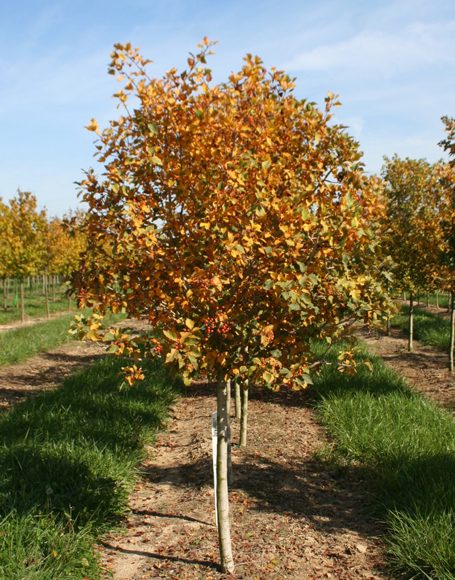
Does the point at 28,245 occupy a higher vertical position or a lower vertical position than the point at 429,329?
higher

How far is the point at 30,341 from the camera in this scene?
1409 centimetres

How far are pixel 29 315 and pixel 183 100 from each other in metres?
21.5

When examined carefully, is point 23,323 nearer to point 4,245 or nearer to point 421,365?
point 4,245

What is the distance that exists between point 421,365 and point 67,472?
885cm

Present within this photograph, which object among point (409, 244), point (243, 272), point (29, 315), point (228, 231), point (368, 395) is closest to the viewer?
point (228, 231)

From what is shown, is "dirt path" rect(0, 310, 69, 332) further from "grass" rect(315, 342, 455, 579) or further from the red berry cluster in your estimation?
the red berry cluster

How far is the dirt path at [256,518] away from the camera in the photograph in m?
3.90

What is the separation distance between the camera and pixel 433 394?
30.3 ft

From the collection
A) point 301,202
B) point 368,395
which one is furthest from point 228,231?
point 368,395

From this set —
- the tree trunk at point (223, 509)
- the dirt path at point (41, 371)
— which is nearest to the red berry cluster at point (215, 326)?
the tree trunk at point (223, 509)

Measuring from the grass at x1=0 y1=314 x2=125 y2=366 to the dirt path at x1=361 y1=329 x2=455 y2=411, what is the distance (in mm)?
6971

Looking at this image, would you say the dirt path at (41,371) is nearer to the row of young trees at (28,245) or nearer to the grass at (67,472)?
the grass at (67,472)

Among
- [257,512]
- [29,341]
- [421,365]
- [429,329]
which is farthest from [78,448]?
[429,329]

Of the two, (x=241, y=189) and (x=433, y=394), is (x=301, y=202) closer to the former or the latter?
(x=241, y=189)
